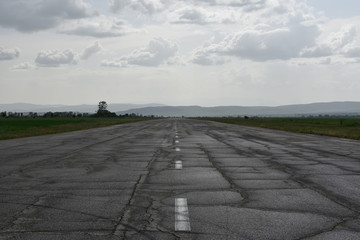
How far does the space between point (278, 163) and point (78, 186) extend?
6485 millimetres

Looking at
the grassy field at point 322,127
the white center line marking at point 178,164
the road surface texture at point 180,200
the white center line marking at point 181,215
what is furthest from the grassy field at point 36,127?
the white center line marking at point 181,215

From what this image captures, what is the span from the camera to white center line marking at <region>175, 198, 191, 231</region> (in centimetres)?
527

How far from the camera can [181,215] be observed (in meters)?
5.90

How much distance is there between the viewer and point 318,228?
5285mm

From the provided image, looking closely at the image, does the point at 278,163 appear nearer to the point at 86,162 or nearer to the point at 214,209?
the point at 86,162

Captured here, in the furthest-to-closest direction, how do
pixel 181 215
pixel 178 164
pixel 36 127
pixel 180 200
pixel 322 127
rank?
pixel 322 127, pixel 36 127, pixel 178 164, pixel 180 200, pixel 181 215

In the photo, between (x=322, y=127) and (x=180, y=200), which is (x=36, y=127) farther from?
(x=180, y=200)

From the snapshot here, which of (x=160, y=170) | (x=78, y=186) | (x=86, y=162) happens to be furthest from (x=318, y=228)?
(x=86, y=162)

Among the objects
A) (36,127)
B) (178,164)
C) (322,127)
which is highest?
(178,164)

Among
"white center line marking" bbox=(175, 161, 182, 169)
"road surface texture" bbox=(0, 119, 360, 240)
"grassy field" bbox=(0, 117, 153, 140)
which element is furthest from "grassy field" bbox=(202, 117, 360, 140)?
"grassy field" bbox=(0, 117, 153, 140)

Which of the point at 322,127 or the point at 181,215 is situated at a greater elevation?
the point at 181,215

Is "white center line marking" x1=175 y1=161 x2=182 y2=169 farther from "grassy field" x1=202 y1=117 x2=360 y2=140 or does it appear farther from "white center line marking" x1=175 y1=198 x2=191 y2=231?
"grassy field" x1=202 y1=117 x2=360 y2=140

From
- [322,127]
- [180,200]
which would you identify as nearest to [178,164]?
[180,200]

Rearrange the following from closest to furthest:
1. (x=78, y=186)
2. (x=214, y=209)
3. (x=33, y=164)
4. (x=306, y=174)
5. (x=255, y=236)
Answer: (x=255, y=236), (x=214, y=209), (x=78, y=186), (x=306, y=174), (x=33, y=164)
